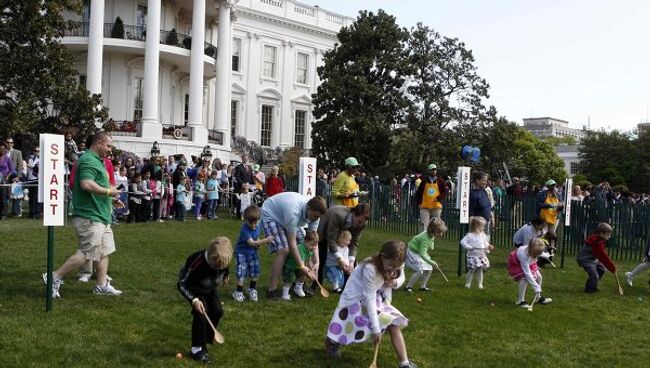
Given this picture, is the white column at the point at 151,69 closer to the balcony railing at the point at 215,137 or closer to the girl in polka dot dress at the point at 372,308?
the balcony railing at the point at 215,137

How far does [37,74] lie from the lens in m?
18.6

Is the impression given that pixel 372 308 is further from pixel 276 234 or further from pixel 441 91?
pixel 441 91

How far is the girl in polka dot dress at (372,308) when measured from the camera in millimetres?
5996

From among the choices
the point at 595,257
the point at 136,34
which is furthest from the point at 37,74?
the point at 136,34

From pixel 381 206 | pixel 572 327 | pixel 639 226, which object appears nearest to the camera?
pixel 572 327

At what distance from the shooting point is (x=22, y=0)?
684 inches

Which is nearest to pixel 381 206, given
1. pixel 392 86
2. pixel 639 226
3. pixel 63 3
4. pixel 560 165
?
pixel 639 226

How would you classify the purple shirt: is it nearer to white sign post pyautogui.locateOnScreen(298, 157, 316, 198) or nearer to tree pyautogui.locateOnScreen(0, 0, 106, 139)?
tree pyautogui.locateOnScreen(0, 0, 106, 139)

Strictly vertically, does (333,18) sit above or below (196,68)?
above

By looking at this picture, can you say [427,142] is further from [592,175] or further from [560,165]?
[560,165]

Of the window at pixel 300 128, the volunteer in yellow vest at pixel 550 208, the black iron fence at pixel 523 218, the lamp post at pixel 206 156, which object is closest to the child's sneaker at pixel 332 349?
the black iron fence at pixel 523 218

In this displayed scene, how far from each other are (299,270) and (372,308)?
9.83 feet

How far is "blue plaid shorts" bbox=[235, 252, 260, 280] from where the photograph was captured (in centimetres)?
849

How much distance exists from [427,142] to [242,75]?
15856 millimetres
